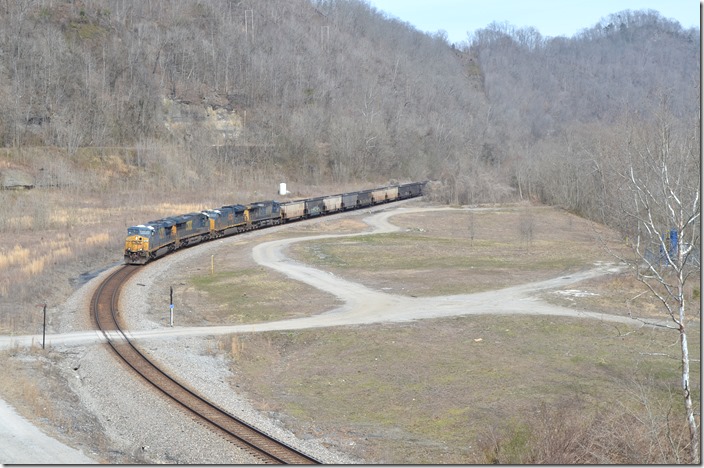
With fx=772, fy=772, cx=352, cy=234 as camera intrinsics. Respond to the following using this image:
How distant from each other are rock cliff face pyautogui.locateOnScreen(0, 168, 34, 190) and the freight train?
1110 inches

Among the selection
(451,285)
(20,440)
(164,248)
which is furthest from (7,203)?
(20,440)

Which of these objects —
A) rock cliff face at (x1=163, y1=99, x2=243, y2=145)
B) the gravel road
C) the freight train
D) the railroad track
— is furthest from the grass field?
rock cliff face at (x1=163, y1=99, x2=243, y2=145)

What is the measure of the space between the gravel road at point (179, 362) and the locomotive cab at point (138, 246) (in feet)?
3.18

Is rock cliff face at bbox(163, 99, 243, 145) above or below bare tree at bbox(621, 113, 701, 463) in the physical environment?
above

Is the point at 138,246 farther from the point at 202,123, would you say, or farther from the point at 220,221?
the point at 202,123

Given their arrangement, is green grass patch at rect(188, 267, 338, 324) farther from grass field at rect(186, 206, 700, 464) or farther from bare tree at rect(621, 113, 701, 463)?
bare tree at rect(621, 113, 701, 463)

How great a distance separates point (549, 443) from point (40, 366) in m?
18.8

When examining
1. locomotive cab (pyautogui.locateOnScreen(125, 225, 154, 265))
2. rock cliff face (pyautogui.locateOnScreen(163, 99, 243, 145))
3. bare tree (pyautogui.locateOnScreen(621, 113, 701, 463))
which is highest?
rock cliff face (pyautogui.locateOnScreen(163, 99, 243, 145))

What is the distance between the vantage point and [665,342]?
3259 centimetres

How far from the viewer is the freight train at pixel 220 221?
5303 centimetres

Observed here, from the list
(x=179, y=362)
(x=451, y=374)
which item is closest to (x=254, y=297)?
(x=179, y=362)

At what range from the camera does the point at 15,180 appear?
87.5m

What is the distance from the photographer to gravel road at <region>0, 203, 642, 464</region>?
2092 cm

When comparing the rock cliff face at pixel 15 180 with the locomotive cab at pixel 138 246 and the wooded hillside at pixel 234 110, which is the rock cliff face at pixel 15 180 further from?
the locomotive cab at pixel 138 246
